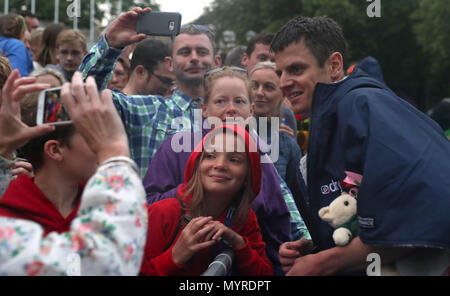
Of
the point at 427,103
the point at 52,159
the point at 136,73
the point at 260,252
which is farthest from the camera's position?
the point at 427,103

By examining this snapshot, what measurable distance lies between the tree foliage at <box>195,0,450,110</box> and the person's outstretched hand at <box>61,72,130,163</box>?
25.9 meters

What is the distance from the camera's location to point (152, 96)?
147 inches

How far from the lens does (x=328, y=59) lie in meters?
3.06

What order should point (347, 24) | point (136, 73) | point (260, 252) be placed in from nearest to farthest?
point (260, 252) < point (136, 73) < point (347, 24)

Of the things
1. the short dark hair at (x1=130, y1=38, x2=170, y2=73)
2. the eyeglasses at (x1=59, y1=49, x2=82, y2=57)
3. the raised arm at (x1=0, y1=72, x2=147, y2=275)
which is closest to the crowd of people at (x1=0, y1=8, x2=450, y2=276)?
the raised arm at (x1=0, y1=72, x2=147, y2=275)

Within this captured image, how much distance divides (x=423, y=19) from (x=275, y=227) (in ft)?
94.8

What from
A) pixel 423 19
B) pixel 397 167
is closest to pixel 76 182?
pixel 397 167

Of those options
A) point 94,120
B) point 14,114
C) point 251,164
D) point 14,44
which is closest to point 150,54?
point 14,44

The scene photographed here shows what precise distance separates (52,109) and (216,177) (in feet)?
3.65

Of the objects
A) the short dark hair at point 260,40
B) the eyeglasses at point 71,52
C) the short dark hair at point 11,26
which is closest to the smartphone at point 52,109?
the eyeglasses at point 71,52

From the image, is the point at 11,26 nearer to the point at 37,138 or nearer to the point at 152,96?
the point at 152,96

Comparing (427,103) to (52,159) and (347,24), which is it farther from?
(52,159)

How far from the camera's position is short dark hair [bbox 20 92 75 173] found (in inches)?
81.0

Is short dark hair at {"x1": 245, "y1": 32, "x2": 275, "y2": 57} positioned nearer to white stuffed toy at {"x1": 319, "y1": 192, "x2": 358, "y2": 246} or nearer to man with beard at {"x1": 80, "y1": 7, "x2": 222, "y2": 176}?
man with beard at {"x1": 80, "y1": 7, "x2": 222, "y2": 176}
